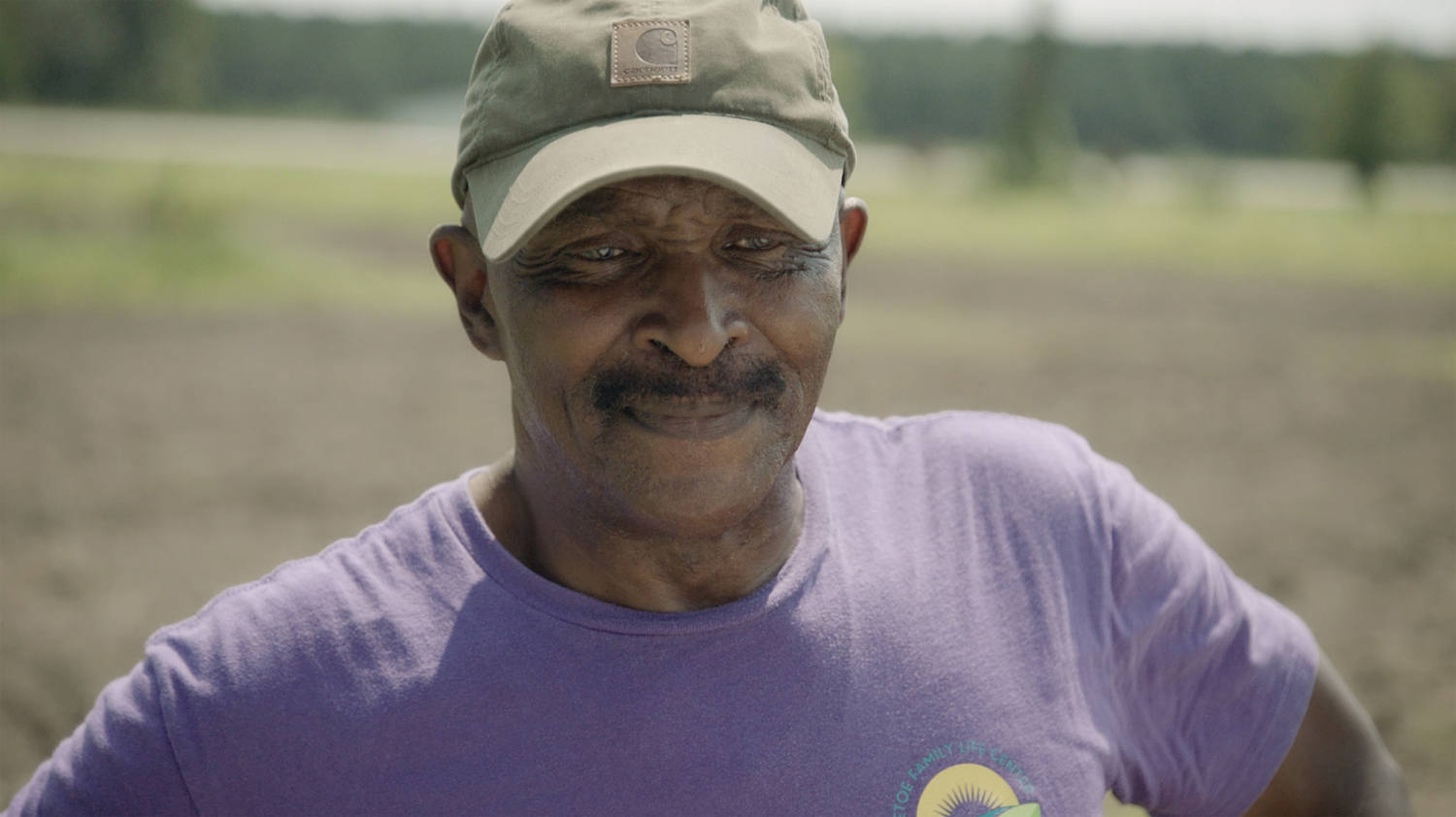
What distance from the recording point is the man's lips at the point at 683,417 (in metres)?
1.57

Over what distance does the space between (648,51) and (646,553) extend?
59cm

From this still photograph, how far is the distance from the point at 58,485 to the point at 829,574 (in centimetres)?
660

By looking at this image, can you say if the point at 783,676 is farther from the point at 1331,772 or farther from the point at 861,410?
the point at 861,410

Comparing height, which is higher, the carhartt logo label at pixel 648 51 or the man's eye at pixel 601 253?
the carhartt logo label at pixel 648 51

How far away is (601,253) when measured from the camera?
62.2 inches

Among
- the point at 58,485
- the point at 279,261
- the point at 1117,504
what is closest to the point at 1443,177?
the point at 279,261

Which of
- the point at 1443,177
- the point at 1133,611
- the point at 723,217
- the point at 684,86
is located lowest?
the point at 1443,177

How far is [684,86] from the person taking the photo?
Answer: 5.08 ft

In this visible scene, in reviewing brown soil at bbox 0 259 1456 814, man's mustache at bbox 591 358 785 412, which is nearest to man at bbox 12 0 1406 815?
man's mustache at bbox 591 358 785 412

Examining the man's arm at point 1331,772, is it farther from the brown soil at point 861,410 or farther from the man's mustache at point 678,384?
the brown soil at point 861,410

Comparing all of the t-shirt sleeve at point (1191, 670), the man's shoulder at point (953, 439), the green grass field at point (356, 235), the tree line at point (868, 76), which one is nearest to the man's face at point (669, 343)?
the man's shoulder at point (953, 439)

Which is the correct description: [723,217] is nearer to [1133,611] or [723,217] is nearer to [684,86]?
[684,86]

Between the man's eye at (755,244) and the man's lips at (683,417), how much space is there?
7.2 inches

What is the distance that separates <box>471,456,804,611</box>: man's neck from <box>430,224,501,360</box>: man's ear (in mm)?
214
